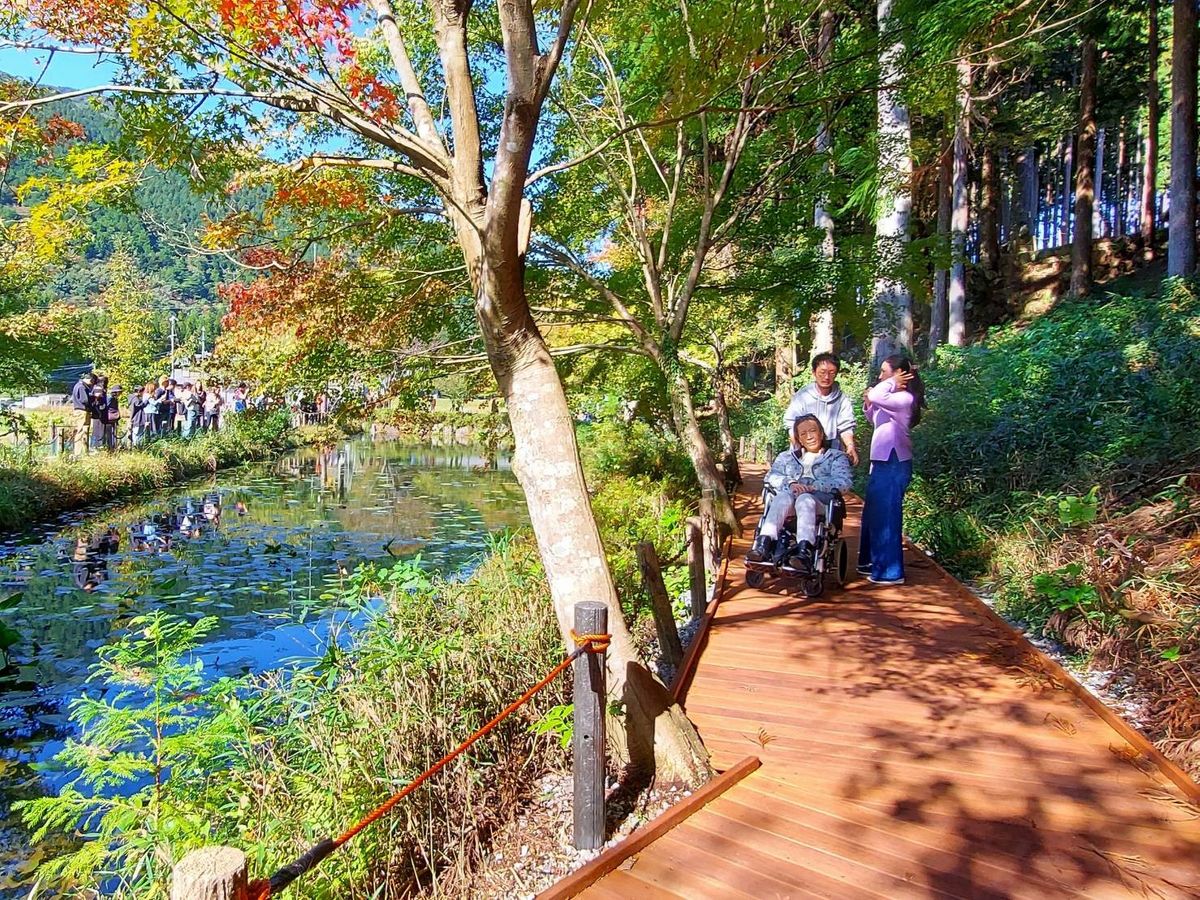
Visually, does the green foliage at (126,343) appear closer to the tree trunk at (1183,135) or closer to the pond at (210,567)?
the pond at (210,567)

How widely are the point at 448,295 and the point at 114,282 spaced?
40159 millimetres

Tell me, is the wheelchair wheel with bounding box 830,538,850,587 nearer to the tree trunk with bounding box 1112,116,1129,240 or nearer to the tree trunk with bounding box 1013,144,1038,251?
the tree trunk with bounding box 1112,116,1129,240

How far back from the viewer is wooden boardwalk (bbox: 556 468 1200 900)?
2.43 meters

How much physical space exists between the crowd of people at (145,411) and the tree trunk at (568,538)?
958 centimetres

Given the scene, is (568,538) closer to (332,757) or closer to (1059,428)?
(332,757)

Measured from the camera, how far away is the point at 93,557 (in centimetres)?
1044

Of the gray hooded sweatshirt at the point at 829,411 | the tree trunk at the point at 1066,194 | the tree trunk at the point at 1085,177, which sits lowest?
the gray hooded sweatshirt at the point at 829,411

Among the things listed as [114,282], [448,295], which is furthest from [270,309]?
Answer: [114,282]

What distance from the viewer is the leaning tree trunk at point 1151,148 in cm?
1778

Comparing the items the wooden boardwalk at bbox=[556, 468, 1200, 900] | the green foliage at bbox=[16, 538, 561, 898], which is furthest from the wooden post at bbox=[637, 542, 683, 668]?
the green foliage at bbox=[16, 538, 561, 898]

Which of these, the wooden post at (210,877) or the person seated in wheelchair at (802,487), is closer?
the wooden post at (210,877)

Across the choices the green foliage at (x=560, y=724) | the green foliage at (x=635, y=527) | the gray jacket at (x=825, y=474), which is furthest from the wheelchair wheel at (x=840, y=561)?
the green foliage at (x=560, y=724)

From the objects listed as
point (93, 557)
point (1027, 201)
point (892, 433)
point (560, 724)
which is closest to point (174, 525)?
point (93, 557)

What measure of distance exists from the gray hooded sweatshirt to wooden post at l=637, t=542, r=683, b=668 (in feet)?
7.41
